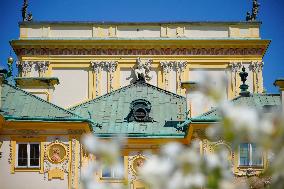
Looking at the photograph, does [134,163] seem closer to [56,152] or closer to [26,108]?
[56,152]

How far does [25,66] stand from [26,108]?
52.1 feet

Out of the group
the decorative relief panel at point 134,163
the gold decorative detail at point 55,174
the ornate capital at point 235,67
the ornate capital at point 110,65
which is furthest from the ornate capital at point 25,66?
the gold decorative detail at point 55,174

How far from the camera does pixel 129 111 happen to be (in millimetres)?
23516

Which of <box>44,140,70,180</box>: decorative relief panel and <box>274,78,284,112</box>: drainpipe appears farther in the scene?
<box>274,78,284,112</box>: drainpipe

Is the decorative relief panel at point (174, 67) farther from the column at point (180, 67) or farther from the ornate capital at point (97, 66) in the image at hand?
the ornate capital at point (97, 66)

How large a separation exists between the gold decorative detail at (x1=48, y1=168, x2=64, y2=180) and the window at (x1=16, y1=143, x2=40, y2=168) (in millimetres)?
434

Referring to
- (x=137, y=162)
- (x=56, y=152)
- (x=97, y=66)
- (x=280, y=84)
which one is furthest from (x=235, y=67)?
(x=56, y=152)

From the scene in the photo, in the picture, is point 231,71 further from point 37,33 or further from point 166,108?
point 166,108

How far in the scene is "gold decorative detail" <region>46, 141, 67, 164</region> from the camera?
Answer: 65.3ft

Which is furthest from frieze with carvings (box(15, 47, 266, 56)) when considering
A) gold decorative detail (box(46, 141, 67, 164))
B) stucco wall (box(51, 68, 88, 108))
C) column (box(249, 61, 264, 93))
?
gold decorative detail (box(46, 141, 67, 164))

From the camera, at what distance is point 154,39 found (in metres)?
36.6

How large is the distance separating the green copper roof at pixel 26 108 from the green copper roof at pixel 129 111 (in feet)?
6.18

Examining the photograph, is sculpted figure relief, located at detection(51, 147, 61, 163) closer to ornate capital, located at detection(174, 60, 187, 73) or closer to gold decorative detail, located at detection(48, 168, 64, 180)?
gold decorative detail, located at detection(48, 168, 64, 180)

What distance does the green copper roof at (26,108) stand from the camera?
20.1 meters
